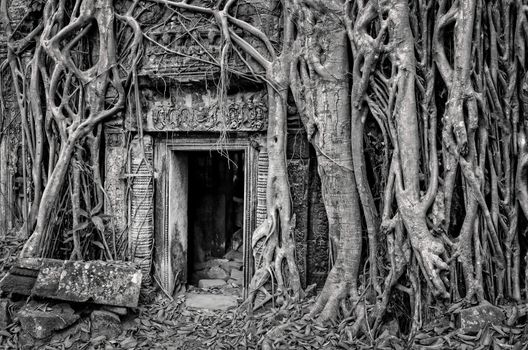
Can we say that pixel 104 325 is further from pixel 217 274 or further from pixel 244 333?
pixel 217 274

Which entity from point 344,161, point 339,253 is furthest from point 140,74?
point 339,253

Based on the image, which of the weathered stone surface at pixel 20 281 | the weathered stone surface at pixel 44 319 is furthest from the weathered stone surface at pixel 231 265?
the weathered stone surface at pixel 20 281

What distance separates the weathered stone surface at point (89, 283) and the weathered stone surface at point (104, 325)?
0.11 m

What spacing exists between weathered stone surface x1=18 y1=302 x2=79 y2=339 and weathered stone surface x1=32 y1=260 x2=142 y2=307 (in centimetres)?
14

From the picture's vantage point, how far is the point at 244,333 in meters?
4.04

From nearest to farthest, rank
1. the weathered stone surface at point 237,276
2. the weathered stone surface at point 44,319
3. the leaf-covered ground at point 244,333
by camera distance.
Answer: the leaf-covered ground at point 244,333
the weathered stone surface at point 44,319
the weathered stone surface at point 237,276

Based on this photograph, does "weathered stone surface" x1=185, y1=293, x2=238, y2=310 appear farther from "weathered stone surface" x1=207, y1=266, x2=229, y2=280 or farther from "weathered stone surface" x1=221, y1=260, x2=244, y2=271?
"weathered stone surface" x1=221, y1=260, x2=244, y2=271

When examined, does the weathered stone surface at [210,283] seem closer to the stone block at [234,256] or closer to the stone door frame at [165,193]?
the stone door frame at [165,193]

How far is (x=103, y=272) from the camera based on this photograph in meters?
4.18

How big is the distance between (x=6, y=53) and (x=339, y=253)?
4437 millimetres

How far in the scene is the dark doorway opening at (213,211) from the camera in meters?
6.41

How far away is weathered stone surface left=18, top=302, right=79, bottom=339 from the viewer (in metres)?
3.94

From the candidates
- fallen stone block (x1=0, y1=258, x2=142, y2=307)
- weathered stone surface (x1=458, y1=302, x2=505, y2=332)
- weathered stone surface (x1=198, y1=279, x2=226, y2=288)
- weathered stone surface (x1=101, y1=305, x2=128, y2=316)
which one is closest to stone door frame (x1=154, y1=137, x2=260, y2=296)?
weathered stone surface (x1=198, y1=279, x2=226, y2=288)

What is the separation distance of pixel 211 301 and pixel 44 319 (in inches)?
66.1
